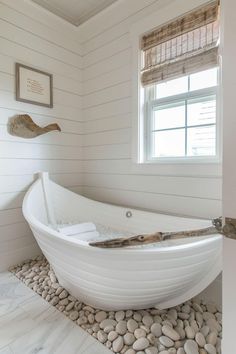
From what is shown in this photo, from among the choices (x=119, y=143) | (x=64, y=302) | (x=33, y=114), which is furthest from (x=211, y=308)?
(x=33, y=114)

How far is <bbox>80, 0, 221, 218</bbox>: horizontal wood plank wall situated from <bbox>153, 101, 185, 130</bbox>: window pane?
0.92 ft

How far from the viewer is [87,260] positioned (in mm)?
1238

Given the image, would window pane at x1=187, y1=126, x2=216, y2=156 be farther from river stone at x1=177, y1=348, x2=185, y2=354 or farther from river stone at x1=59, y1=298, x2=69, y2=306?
river stone at x1=59, y1=298, x2=69, y2=306

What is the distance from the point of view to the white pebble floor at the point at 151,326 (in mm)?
1249

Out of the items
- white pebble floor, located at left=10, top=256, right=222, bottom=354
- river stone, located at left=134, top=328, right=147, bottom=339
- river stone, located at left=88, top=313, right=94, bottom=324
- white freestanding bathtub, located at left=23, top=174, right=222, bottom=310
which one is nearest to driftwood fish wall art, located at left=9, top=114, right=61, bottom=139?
white freestanding bathtub, located at left=23, top=174, right=222, bottom=310

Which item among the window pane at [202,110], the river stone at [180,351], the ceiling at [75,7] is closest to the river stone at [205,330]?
the river stone at [180,351]

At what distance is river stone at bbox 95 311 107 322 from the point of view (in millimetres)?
1460

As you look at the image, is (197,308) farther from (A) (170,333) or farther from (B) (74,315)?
(B) (74,315)

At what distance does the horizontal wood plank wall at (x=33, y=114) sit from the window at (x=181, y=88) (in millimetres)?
955

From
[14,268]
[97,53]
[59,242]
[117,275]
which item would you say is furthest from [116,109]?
[14,268]

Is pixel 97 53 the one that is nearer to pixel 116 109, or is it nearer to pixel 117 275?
pixel 116 109

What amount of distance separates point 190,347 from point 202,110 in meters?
1.65

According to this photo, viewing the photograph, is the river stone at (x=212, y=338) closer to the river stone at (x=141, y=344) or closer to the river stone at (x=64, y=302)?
the river stone at (x=141, y=344)

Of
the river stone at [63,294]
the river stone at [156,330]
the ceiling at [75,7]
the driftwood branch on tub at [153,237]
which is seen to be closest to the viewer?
the driftwood branch on tub at [153,237]
